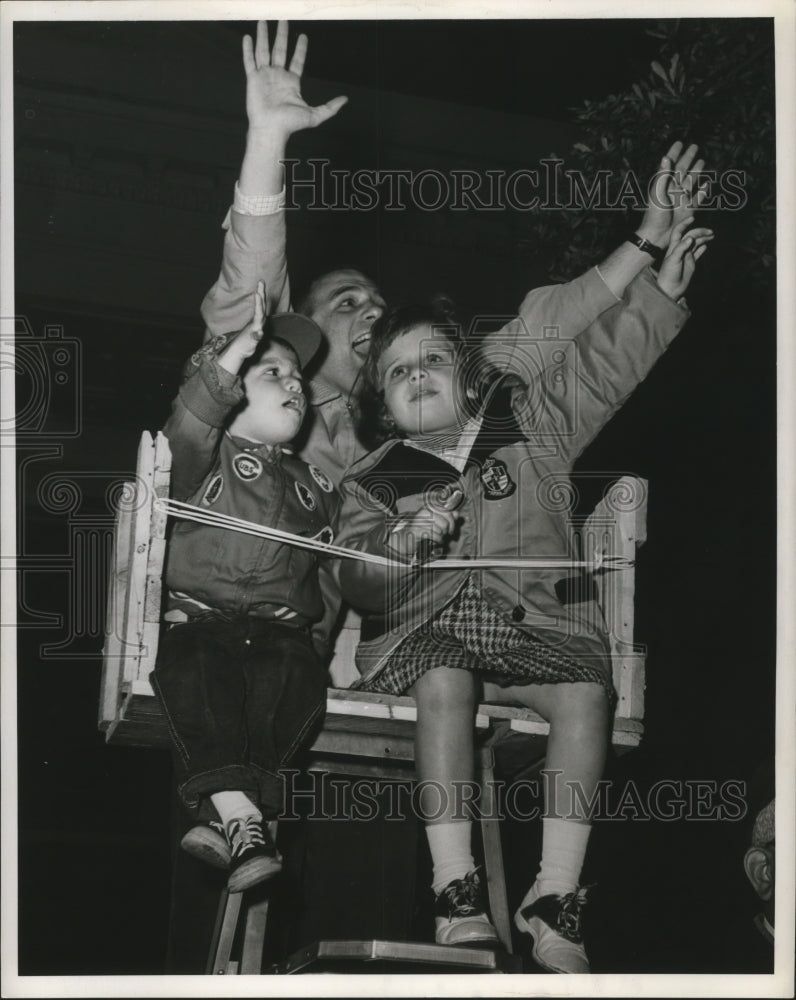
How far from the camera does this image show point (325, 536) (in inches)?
137

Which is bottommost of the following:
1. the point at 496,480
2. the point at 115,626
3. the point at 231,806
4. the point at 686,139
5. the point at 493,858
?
the point at 493,858

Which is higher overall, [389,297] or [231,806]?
[389,297]

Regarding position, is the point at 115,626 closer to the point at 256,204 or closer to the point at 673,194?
the point at 256,204

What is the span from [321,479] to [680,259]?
0.95 meters

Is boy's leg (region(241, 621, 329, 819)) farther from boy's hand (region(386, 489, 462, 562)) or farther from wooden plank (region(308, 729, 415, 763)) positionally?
boy's hand (region(386, 489, 462, 562))

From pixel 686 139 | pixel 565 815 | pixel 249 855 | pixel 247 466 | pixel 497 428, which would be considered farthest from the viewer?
pixel 686 139

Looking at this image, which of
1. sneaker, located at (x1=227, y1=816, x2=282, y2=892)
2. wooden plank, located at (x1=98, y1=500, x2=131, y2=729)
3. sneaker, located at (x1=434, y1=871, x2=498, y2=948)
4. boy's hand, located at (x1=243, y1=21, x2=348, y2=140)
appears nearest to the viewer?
sneaker, located at (x1=227, y1=816, x2=282, y2=892)

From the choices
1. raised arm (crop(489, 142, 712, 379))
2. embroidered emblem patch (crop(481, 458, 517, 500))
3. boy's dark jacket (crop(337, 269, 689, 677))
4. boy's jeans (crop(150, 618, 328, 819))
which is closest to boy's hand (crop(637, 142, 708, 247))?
raised arm (crop(489, 142, 712, 379))

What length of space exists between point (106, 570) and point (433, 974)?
1.10m

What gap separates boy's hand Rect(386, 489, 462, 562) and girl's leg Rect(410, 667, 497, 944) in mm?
266

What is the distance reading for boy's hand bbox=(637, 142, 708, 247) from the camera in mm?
3631

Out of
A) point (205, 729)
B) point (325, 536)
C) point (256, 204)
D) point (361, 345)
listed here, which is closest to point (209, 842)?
point (205, 729)

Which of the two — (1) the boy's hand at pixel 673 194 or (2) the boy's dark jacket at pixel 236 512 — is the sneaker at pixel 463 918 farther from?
(1) the boy's hand at pixel 673 194

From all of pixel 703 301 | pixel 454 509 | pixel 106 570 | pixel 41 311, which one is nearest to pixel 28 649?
pixel 106 570
